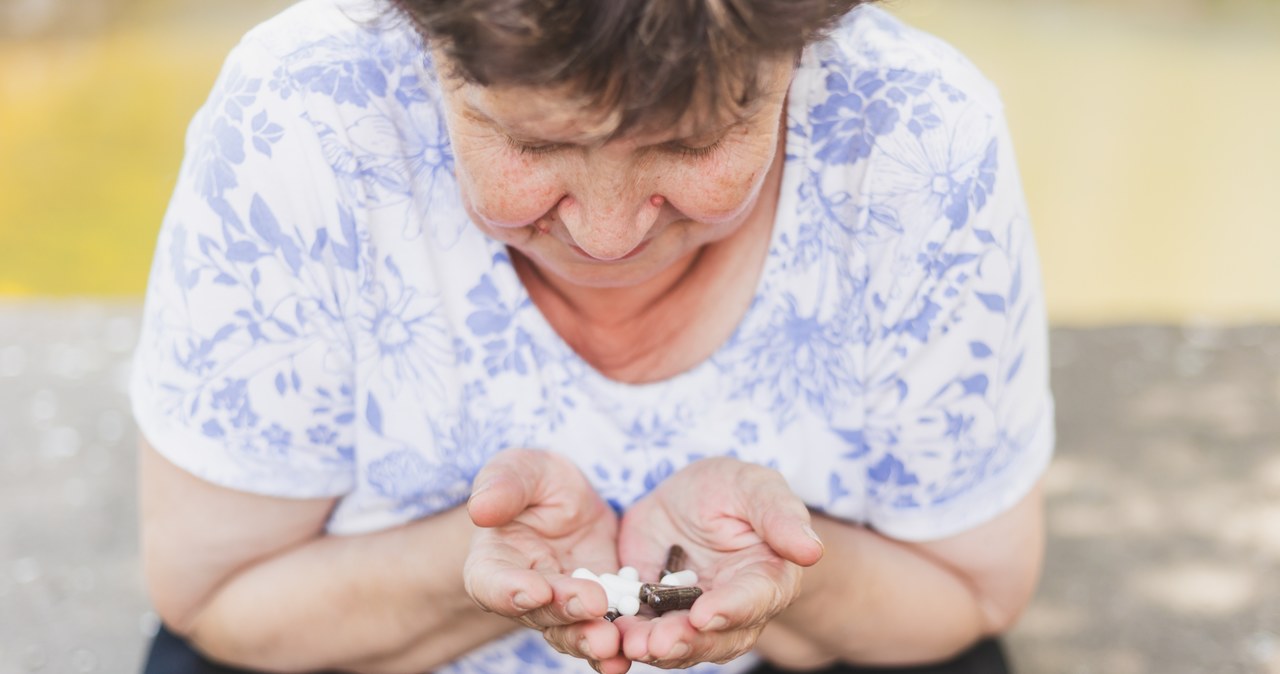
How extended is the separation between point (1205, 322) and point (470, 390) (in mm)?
2164

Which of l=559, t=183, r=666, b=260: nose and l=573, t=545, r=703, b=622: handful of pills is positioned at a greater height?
l=559, t=183, r=666, b=260: nose

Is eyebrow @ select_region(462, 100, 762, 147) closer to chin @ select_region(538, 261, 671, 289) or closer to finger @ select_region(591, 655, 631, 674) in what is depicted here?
chin @ select_region(538, 261, 671, 289)

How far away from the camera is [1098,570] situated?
2.28 m

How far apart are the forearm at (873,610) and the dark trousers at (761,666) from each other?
0.03 meters

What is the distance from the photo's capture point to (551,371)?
58.7 inches

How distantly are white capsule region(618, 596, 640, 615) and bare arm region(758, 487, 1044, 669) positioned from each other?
0.31 m

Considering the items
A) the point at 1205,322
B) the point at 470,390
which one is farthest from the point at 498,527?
the point at 1205,322

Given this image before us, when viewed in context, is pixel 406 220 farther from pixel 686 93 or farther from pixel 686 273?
pixel 686 93

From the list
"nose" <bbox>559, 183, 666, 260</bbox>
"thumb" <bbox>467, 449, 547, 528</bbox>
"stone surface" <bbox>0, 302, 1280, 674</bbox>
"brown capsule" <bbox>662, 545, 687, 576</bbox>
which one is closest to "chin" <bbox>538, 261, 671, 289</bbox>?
"nose" <bbox>559, 183, 666, 260</bbox>

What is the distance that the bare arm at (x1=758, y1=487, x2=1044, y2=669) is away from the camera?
5.07 feet

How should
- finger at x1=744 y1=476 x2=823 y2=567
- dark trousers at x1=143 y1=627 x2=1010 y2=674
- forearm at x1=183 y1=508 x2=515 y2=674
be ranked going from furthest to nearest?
dark trousers at x1=143 y1=627 x2=1010 y2=674 < forearm at x1=183 y1=508 x2=515 y2=674 < finger at x1=744 y1=476 x2=823 y2=567

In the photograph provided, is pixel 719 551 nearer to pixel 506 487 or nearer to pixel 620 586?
pixel 620 586

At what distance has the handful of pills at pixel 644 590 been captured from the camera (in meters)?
1.24

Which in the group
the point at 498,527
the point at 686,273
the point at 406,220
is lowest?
the point at 498,527
